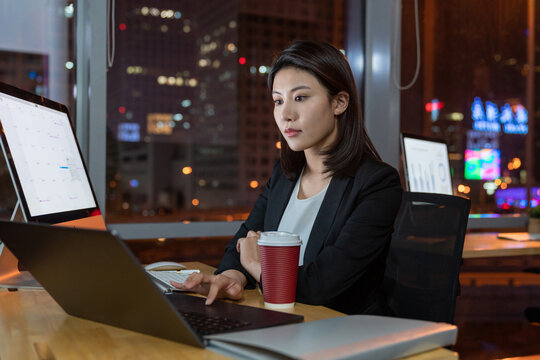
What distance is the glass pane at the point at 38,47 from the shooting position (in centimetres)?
274

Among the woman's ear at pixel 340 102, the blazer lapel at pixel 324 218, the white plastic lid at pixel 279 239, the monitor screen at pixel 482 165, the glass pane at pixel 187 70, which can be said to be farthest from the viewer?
the monitor screen at pixel 482 165

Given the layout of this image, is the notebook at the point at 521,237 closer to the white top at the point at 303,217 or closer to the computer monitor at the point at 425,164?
the computer monitor at the point at 425,164

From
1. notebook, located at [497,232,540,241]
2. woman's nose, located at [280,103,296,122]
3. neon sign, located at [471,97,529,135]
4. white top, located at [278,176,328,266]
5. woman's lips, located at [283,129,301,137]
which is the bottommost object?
notebook, located at [497,232,540,241]

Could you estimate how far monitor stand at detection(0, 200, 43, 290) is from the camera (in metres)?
1.25

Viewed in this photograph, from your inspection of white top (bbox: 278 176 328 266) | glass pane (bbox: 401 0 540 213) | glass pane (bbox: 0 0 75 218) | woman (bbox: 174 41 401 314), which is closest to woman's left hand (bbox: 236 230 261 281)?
woman (bbox: 174 41 401 314)

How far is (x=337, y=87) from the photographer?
1.47m

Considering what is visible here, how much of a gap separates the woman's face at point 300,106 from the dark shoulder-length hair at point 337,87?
0.08 ft

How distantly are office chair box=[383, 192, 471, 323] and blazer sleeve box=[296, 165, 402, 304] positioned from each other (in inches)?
5.2

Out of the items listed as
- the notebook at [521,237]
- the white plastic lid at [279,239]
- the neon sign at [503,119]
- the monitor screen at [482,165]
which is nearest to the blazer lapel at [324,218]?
the white plastic lid at [279,239]

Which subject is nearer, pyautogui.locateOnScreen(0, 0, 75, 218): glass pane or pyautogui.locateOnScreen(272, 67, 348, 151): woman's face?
pyautogui.locateOnScreen(272, 67, 348, 151): woman's face

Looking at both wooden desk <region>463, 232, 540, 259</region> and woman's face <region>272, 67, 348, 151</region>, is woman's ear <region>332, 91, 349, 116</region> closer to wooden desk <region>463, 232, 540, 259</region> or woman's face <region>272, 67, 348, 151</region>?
woman's face <region>272, 67, 348, 151</region>

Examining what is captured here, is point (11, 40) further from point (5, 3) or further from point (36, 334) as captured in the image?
point (36, 334)

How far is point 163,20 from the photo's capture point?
4348 millimetres

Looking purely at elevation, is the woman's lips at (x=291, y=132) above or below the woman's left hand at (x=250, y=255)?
above
